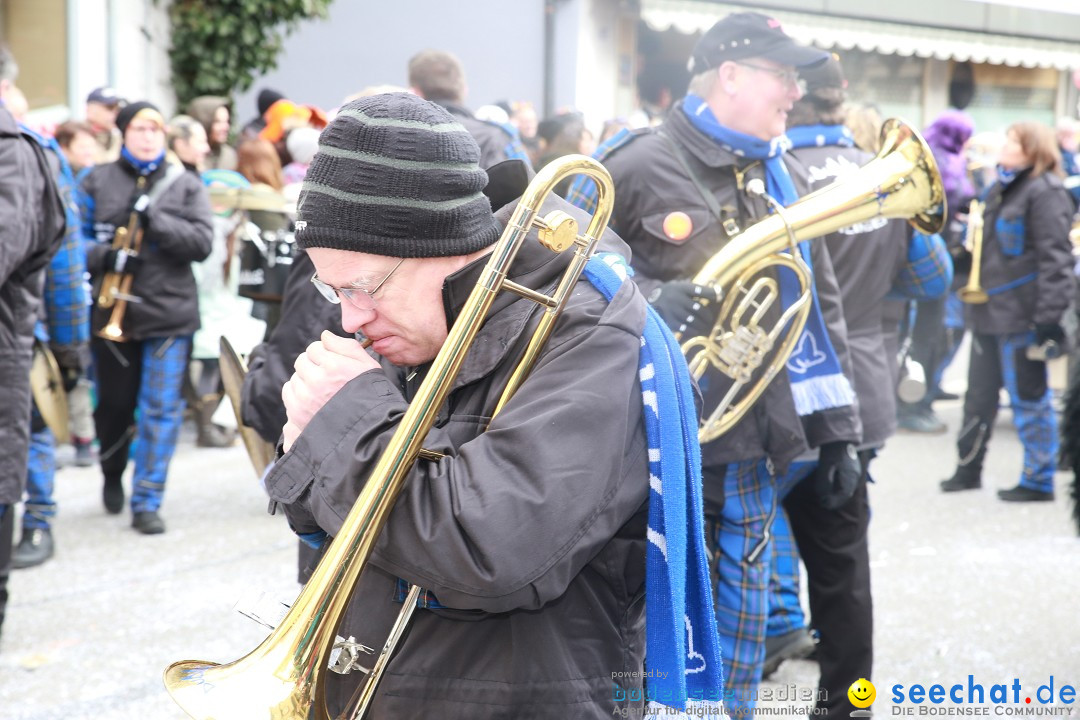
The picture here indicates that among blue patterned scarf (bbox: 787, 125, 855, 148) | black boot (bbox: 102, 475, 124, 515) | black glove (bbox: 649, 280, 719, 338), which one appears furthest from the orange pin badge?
black boot (bbox: 102, 475, 124, 515)

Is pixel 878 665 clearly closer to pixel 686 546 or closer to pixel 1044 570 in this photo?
pixel 1044 570

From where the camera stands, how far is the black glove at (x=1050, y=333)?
6246mm

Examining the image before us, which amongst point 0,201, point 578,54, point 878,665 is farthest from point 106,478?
point 578,54

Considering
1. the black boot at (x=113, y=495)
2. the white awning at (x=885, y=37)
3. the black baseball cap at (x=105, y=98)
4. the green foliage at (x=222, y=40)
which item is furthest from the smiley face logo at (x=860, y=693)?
the white awning at (x=885, y=37)

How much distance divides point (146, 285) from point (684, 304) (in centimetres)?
360

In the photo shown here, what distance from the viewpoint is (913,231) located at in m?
3.71

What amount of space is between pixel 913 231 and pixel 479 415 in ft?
8.23

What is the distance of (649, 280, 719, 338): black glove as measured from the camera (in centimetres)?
280

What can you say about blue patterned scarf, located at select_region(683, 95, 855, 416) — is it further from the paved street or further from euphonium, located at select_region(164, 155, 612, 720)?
euphonium, located at select_region(164, 155, 612, 720)

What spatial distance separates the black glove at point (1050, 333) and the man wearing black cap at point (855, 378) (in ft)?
8.87

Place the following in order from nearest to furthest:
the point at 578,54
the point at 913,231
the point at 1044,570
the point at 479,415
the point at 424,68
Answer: the point at 479,415
the point at 913,231
the point at 424,68
the point at 1044,570
the point at 578,54

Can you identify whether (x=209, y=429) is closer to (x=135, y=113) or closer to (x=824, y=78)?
(x=135, y=113)

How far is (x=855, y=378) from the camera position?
3545mm

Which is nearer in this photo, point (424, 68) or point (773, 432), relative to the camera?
point (773, 432)
